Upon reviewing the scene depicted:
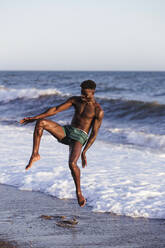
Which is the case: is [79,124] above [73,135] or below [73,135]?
above

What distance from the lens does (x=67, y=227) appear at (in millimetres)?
5770

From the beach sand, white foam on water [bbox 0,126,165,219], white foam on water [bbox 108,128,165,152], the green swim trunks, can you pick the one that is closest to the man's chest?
the green swim trunks

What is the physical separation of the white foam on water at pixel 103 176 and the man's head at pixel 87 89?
1.95 m

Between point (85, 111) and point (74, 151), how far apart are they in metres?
0.58

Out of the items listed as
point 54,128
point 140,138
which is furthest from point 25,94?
point 54,128

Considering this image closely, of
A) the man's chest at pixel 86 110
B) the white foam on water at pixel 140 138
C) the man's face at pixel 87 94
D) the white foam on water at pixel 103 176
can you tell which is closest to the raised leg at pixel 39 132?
the man's chest at pixel 86 110

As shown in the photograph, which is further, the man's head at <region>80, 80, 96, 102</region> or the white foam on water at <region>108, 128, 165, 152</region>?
the white foam on water at <region>108, 128, 165, 152</region>

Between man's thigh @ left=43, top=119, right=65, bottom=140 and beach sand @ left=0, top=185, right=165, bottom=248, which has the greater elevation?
man's thigh @ left=43, top=119, right=65, bottom=140

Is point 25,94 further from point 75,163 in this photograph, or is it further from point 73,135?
point 75,163

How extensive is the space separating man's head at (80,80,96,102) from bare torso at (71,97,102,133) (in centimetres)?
7

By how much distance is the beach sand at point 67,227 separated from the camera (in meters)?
5.21

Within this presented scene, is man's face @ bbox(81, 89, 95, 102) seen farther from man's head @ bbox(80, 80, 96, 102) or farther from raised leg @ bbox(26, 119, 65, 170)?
raised leg @ bbox(26, 119, 65, 170)

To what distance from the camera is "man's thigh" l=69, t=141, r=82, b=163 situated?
223 inches

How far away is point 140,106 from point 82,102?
59.9 ft
